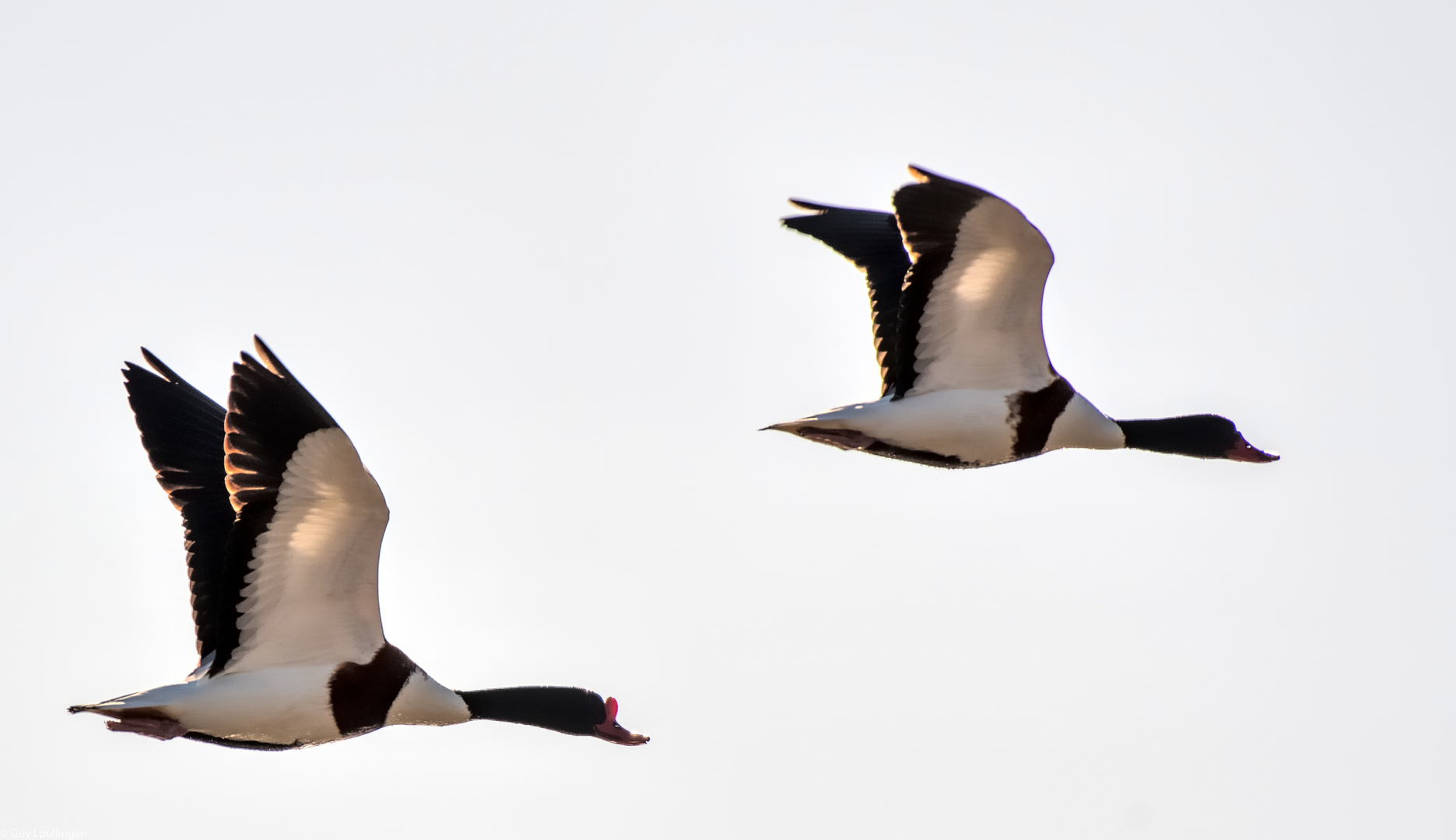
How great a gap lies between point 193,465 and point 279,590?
1.95m

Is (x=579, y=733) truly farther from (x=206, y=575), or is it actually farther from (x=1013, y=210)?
(x=1013, y=210)

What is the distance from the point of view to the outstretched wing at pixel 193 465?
567 inches

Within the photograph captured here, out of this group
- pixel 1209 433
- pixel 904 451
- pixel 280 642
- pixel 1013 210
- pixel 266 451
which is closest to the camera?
pixel 266 451

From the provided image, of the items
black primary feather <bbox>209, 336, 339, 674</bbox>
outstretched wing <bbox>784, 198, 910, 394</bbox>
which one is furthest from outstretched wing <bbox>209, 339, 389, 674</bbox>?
outstretched wing <bbox>784, 198, 910, 394</bbox>

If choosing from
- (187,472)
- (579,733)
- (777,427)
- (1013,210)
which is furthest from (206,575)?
(1013,210)

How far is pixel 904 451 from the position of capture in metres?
16.0

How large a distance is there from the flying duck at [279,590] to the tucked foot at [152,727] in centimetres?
1

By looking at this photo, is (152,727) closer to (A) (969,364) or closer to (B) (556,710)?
(B) (556,710)

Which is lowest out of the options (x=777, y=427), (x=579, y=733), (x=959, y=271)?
(x=579, y=733)

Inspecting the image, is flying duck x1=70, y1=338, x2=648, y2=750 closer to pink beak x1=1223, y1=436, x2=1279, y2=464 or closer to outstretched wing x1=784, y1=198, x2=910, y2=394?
outstretched wing x1=784, y1=198, x2=910, y2=394

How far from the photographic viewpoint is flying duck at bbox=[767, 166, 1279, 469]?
15.0 metres

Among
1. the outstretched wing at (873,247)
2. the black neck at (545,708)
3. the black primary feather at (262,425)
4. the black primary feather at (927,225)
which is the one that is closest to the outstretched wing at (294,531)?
the black primary feather at (262,425)

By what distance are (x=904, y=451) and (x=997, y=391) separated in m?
0.91

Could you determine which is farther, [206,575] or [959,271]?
[959,271]
